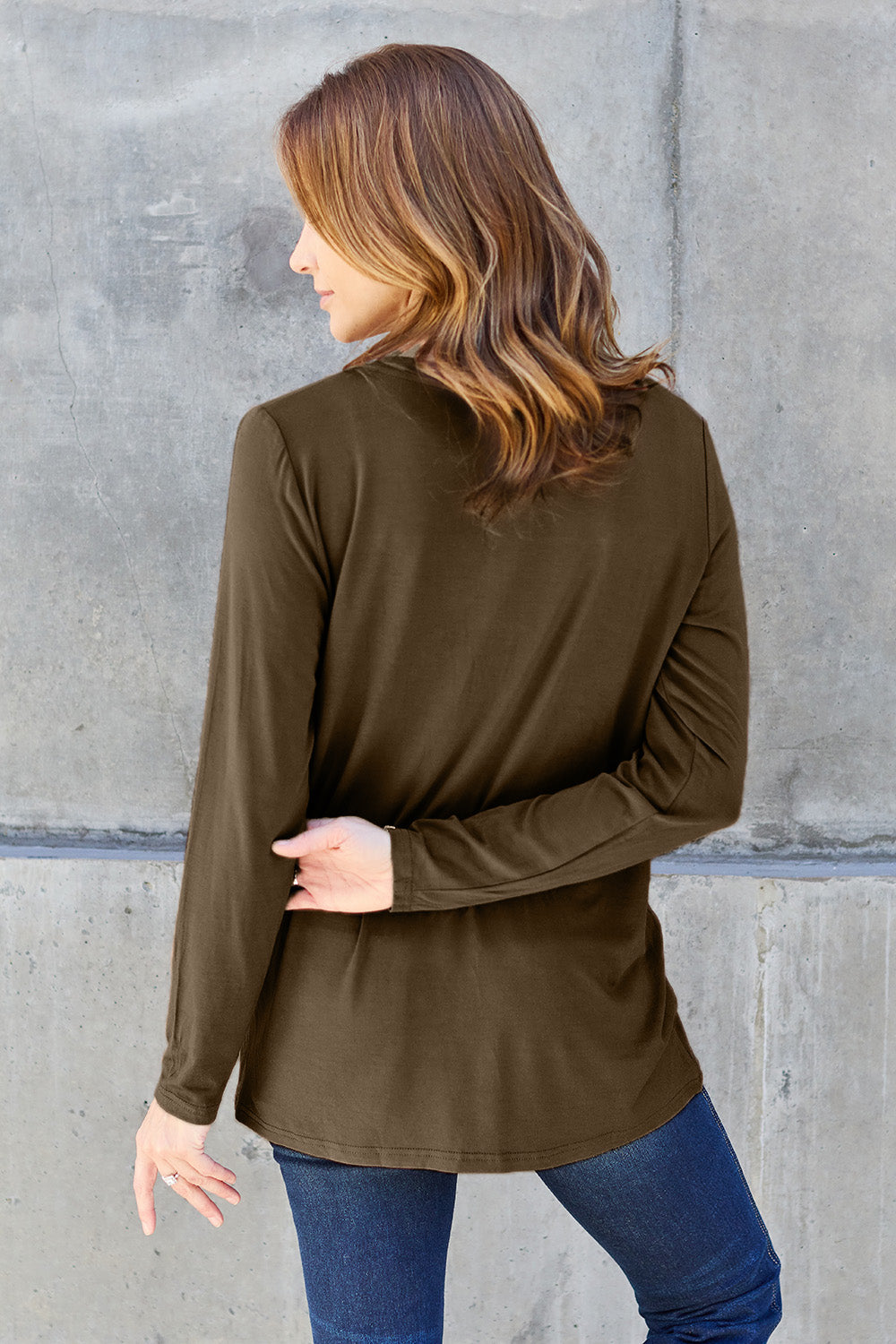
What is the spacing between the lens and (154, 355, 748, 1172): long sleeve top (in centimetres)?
99

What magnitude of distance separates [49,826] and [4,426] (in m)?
0.81

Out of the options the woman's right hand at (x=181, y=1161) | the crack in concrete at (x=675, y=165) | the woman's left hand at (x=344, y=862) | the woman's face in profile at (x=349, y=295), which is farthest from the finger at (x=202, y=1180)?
the crack in concrete at (x=675, y=165)

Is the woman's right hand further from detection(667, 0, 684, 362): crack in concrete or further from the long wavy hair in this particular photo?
detection(667, 0, 684, 362): crack in concrete

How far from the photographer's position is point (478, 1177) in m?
2.20

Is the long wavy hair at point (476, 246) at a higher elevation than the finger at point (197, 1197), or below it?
higher

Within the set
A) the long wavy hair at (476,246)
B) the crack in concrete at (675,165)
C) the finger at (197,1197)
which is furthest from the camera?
the crack in concrete at (675,165)

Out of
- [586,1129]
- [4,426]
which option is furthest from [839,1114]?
[4,426]

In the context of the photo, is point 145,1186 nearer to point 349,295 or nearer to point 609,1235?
point 609,1235

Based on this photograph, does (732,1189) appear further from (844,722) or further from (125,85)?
(125,85)

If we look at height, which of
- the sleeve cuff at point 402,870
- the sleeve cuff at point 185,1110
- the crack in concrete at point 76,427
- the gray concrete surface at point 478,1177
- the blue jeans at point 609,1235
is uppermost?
the crack in concrete at point 76,427

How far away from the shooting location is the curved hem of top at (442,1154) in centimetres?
106

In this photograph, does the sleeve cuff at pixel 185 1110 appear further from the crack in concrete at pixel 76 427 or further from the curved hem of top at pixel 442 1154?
the crack in concrete at pixel 76 427

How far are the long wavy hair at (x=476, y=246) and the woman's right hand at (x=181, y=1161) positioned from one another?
2.15 feet

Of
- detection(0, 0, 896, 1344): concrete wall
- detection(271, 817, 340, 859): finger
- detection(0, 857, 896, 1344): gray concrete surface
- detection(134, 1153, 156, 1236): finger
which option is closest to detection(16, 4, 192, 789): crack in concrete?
detection(0, 0, 896, 1344): concrete wall
